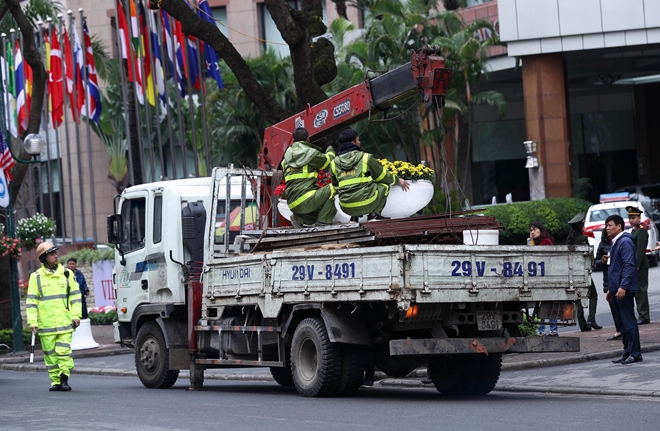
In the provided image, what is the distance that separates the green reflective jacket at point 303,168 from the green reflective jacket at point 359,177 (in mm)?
423

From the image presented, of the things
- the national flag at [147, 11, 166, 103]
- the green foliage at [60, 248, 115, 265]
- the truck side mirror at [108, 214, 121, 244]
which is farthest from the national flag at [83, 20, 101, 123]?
the truck side mirror at [108, 214, 121, 244]

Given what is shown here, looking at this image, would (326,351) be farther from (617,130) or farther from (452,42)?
(617,130)

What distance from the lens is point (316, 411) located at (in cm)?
1050

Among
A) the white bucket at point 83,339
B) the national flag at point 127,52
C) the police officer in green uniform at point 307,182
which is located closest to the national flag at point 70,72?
the national flag at point 127,52

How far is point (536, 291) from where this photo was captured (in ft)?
36.2

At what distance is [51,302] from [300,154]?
400 centimetres

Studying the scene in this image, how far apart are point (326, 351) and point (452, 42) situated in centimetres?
2705

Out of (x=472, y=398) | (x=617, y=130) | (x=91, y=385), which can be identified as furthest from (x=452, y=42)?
(x=472, y=398)

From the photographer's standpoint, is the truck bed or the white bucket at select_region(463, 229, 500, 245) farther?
the white bucket at select_region(463, 229, 500, 245)

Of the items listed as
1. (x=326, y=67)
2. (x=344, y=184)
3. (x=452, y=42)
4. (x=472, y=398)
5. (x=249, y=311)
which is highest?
(x=452, y=42)

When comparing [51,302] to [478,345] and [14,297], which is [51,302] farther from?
[14,297]

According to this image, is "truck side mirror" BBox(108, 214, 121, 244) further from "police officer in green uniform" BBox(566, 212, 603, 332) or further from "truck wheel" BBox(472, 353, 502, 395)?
"police officer in green uniform" BBox(566, 212, 603, 332)

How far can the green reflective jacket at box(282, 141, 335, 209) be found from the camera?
1240 cm

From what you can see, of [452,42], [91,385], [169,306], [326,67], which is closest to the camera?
[169,306]
